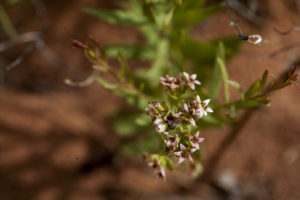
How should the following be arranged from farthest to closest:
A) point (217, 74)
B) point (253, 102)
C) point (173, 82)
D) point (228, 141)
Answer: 1. point (228, 141)
2. point (217, 74)
3. point (253, 102)
4. point (173, 82)

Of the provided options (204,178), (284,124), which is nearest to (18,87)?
(204,178)

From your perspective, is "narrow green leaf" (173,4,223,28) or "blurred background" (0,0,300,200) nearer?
"narrow green leaf" (173,4,223,28)

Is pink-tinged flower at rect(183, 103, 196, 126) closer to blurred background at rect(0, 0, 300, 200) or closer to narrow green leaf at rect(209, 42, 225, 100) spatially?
narrow green leaf at rect(209, 42, 225, 100)

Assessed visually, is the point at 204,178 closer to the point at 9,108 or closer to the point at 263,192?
the point at 263,192

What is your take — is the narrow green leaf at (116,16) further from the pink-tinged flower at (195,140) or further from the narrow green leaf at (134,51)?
the pink-tinged flower at (195,140)

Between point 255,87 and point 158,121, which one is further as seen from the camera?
point 255,87

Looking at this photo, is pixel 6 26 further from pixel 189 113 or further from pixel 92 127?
pixel 189 113

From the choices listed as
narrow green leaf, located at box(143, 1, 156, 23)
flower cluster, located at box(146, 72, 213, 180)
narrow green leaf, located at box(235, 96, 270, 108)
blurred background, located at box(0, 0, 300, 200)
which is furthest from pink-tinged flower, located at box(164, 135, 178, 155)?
blurred background, located at box(0, 0, 300, 200)

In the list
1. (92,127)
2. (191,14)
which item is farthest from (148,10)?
(92,127)
